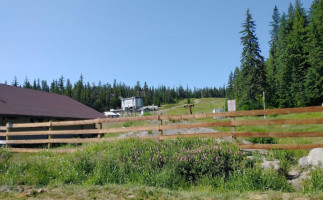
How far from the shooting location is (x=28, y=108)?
65.4ft

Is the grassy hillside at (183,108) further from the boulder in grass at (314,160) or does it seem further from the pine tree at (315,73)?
the boulder in grass at (314,160)

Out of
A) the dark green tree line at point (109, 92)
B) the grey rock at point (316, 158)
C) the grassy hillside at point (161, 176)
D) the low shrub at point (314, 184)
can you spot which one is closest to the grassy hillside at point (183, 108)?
the dark green tree line at point (109, 92)

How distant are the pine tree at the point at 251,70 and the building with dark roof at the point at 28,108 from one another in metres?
27.0

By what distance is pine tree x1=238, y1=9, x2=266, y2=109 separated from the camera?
41.4 m

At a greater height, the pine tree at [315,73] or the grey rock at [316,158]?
the pine tree at [315,73]

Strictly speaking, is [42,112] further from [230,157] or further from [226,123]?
[230,157]

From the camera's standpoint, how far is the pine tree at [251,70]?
41438 mm

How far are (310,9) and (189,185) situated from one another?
6759 cm

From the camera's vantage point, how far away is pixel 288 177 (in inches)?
211

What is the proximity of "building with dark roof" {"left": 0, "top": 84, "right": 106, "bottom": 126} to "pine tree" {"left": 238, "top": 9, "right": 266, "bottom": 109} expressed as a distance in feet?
88.7

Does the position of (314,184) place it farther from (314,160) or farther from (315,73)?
(315,73)

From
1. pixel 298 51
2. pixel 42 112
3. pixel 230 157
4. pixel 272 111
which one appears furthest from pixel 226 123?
pixel 298 51

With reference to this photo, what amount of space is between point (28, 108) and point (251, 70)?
34.8 meters

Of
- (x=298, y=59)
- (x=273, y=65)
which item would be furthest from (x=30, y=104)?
(x=273, y=65)
